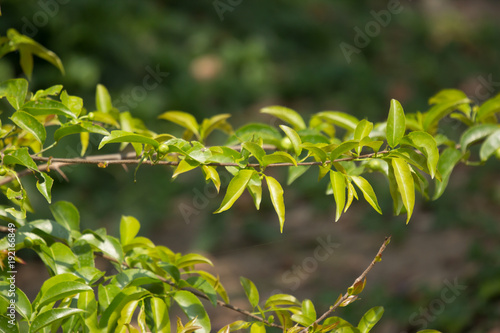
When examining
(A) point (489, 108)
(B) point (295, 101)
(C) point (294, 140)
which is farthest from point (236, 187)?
(B) point (295, 101)

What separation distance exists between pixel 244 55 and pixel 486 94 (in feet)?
8.69

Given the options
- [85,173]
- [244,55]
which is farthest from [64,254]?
[244,55]

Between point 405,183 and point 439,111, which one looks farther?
point 439,111

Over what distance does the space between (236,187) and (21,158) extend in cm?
45

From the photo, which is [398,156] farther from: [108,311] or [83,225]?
[83,225]

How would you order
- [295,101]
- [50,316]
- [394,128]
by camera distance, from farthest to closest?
[295,101]
[394,128]
[50,316]

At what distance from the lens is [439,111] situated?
1.44m

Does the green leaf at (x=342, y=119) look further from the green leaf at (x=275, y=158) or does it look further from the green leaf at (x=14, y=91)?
the green leaf at (x=14, y=91)

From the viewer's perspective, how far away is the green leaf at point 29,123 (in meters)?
1.18

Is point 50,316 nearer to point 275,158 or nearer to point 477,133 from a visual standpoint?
point 275,158

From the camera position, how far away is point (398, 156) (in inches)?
45.8

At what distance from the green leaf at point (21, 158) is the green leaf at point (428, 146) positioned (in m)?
0.80

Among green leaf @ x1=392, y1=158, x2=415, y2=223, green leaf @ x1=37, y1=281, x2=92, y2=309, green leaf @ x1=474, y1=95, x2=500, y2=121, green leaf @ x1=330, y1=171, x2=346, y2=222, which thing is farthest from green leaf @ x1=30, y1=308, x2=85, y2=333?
green leaf @ x1=474, y1=95, x2=500, y2=121

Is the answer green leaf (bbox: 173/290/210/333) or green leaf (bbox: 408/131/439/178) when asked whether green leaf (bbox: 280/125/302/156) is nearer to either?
green leaf (bbox: 408/131/439/178)
